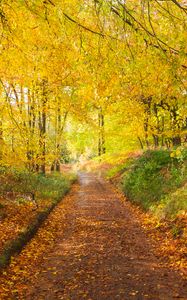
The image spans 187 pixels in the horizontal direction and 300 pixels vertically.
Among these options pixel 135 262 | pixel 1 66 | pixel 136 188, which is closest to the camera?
pixel 135 262

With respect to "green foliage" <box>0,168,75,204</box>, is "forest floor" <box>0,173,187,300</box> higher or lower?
lower

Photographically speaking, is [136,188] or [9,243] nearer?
[9,243]

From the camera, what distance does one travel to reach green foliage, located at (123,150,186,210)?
13.7m

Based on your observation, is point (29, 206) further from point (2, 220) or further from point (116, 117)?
point (116, 117)

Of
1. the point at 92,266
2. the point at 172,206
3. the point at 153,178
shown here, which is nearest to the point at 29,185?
the point at 153,178

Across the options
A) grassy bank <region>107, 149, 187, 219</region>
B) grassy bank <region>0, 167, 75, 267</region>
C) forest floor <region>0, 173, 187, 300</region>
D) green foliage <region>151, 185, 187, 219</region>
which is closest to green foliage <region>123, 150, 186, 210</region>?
grassy bank <region>107, 149, 187, 219</region>

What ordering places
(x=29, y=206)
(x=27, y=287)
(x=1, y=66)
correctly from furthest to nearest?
(x=29, y=206), (x=1, y=66), (x=27, y=287)

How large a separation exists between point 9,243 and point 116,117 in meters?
19.6

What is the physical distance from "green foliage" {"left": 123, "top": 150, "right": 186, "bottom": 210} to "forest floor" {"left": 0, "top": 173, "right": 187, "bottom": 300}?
2.00 metres

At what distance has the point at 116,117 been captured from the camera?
90.1ft

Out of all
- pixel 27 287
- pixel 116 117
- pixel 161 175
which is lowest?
pixel 27 287

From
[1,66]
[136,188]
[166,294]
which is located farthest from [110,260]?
[136,188]

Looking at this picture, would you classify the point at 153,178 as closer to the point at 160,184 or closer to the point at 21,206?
the point at 160,184

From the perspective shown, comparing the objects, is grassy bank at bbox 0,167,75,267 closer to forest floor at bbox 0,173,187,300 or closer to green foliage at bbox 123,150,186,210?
forest floor at bbox 0,173,187,300
